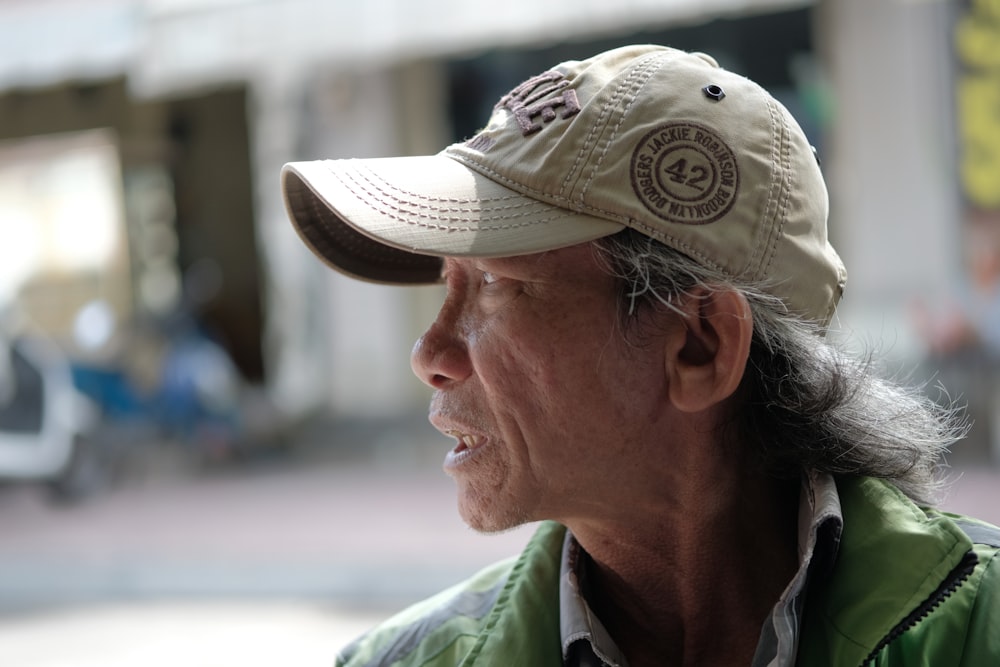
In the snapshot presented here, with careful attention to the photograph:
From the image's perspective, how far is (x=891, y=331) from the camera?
Answer: 7.39m

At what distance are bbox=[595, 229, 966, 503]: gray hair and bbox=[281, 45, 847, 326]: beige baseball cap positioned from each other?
0.05 m

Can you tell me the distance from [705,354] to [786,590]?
0.31 m

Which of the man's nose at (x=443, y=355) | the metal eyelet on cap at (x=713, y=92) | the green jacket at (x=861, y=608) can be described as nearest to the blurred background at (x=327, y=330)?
the green jacket at (x=861, y=608)

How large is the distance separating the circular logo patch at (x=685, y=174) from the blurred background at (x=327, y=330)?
3.75m

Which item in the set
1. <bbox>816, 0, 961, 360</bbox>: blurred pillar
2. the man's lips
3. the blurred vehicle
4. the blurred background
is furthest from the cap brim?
the blurred vehicle

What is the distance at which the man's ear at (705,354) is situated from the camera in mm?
1430

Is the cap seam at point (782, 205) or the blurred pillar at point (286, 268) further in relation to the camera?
the blurred pillar at point (286, 268)

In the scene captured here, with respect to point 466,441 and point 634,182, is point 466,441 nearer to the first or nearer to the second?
point 466,441

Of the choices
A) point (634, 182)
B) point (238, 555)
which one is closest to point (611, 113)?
point (634, 182)

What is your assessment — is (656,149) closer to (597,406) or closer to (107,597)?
(597,406)

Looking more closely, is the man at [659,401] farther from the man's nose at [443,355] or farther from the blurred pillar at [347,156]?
the blurred pillar at [347,156]

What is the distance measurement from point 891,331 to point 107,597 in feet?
16.5

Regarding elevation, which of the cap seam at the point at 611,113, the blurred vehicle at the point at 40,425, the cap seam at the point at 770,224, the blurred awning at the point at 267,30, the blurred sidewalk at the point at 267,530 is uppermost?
the blurred awning at the point at 267,30

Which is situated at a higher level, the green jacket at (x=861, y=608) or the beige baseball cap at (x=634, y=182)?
the beige baseball cap at (x=634, y=182)
